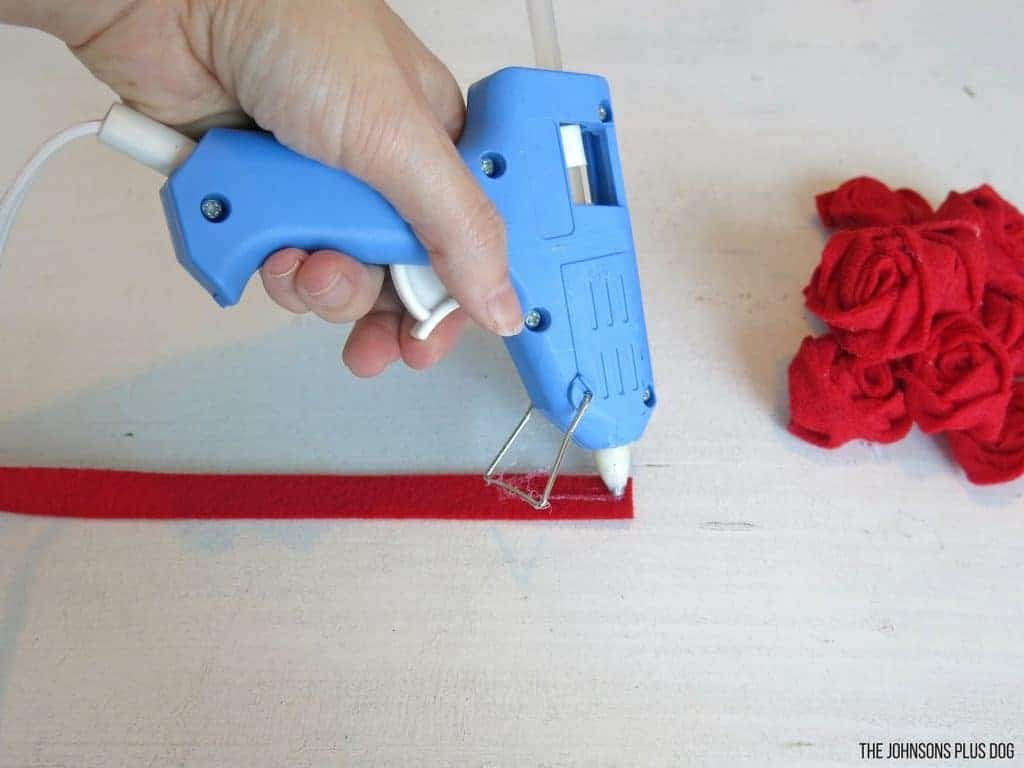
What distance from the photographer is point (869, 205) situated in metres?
0.78

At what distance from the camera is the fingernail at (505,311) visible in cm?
56

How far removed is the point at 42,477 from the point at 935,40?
1.02 meters

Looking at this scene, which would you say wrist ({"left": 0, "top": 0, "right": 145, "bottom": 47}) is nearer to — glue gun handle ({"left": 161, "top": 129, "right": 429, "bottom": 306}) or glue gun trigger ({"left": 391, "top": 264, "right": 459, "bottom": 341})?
glue gun handle ({"left": 161, "top": 129, "right": 429, "bottom": 306})

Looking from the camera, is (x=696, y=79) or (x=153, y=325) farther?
(x=696, y=79)

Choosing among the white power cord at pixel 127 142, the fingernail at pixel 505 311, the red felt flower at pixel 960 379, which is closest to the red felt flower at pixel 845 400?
the red felt flower at pixel 960 379

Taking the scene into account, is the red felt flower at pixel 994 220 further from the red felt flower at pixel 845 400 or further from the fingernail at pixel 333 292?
the fingernail at pixel 333 292

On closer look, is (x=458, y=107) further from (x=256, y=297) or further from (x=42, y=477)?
(x=42, y=477)

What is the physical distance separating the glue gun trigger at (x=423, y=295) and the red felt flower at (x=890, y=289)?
322mm

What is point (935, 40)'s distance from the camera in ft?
3.11

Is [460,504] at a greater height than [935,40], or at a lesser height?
lesser

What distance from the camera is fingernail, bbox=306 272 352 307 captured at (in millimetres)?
553

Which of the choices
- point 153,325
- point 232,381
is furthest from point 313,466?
point 153,325

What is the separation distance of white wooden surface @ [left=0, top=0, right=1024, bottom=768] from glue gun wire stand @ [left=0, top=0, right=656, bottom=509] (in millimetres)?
94

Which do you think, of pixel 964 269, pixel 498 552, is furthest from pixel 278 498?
pixel 964 269
